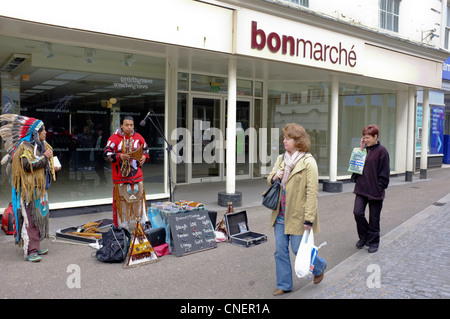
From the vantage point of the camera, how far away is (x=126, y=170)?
248 inches

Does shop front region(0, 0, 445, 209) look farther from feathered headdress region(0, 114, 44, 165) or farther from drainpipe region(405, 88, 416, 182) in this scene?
feathered headdress region(0, 114, 44, 165)

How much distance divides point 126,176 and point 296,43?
16.5 ft

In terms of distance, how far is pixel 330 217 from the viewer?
8062 mm

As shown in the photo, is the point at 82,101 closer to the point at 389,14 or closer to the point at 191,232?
the point at 191,232

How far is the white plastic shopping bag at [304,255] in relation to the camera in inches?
154

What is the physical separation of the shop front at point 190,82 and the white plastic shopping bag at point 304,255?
3.36 m

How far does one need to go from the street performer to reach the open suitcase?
58.6 inches

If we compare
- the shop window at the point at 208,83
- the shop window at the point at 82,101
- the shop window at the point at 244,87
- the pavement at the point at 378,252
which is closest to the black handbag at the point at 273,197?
the pavement at the point at 378,252

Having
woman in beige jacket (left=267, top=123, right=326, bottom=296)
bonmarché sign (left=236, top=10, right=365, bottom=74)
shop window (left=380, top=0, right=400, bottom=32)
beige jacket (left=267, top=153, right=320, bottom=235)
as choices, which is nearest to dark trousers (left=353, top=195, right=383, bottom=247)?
woman in beige jacket (left=267, top=123, right=326, bottom=296)

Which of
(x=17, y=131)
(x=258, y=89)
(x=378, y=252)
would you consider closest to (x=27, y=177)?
(x=17, y=131)

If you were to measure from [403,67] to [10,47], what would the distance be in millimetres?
10605

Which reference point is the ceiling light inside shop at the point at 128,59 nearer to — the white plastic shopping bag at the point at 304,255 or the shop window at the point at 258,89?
the shop window at the point at 258,89
